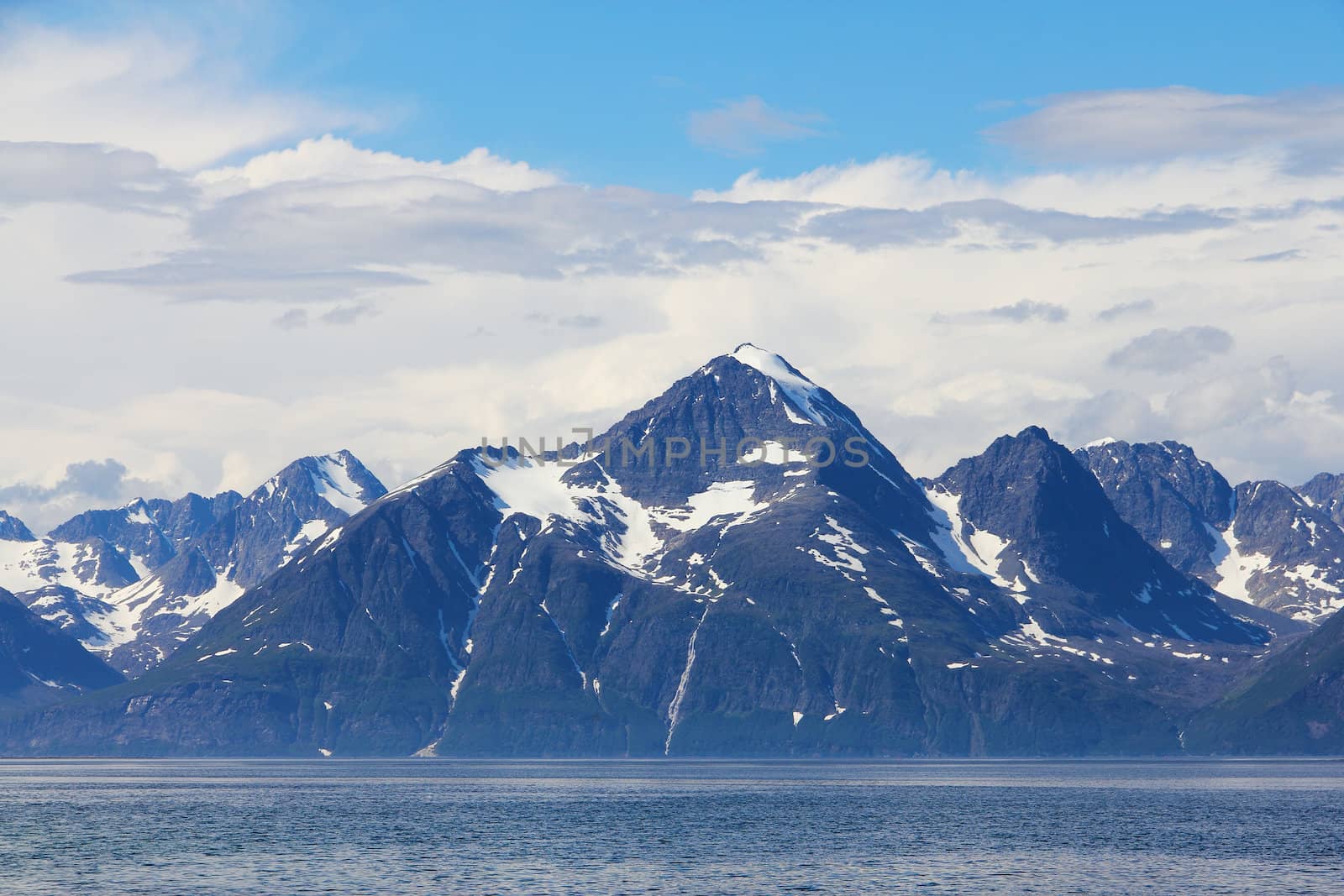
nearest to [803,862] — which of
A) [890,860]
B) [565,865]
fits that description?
[890,860]

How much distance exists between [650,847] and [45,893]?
65713 mm

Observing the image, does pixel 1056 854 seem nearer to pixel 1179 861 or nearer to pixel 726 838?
pixel 1179 861

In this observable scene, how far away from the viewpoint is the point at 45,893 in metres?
138

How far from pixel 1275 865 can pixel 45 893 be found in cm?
10620

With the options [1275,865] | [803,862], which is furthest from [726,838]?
[1275,865]

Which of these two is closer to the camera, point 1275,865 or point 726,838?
point 1275,865

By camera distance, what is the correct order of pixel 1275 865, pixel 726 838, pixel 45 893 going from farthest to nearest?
pixel 726 838 → pixel 1275 865 → pixel 45 893

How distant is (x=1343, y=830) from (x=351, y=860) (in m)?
112

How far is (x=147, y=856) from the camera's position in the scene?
17050cm

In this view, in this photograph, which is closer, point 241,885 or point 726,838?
point 241,885

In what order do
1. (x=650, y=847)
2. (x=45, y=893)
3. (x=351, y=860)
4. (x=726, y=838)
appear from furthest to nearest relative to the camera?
(x=726, y=838), (x=650, y=847), (x=351, y=860), (x=45, y=893)

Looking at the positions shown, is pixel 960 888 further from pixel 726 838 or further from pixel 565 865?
pixel 726 838

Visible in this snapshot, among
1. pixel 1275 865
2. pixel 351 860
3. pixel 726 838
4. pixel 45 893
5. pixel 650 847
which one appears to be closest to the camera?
pixel 45 893

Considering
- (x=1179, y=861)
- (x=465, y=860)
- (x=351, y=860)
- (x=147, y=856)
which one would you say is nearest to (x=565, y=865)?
(x=465, y=860)
